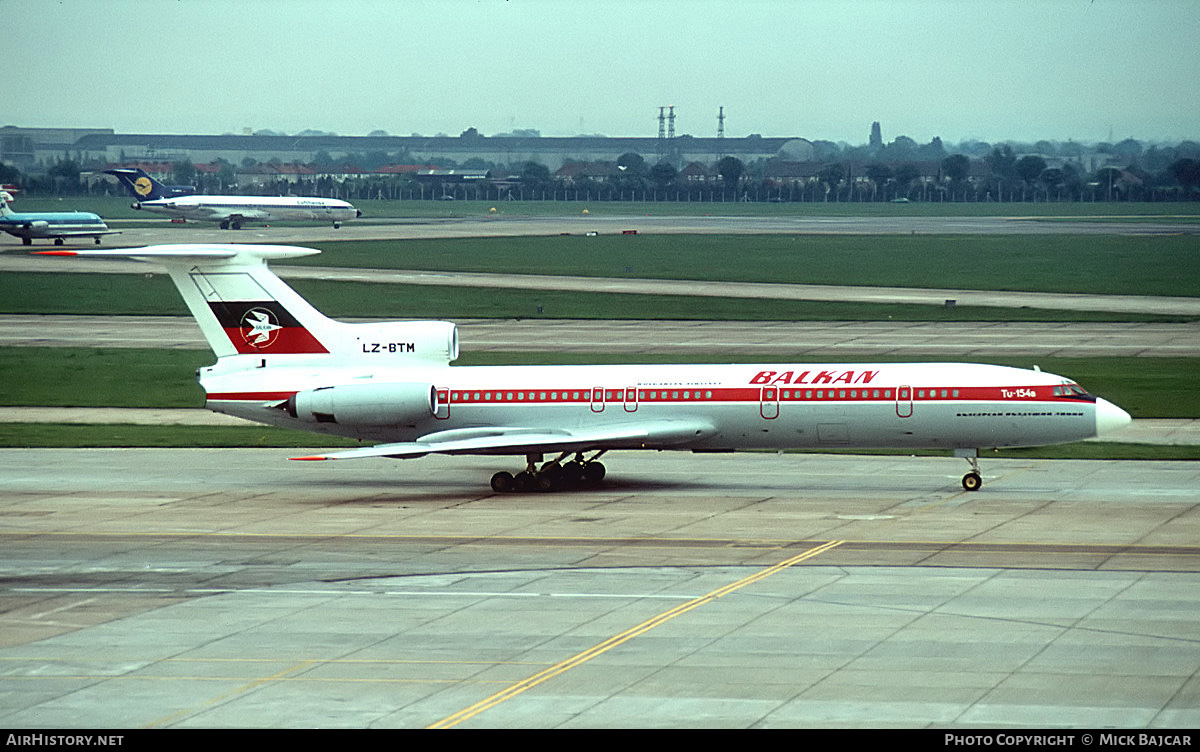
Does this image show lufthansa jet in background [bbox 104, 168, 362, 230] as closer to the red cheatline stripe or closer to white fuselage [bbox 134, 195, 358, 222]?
white fuselage [bbox 134, 195, 358, 222]

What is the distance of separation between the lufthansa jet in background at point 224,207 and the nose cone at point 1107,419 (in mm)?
131493

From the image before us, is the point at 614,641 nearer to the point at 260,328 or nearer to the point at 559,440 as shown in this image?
the point at 559,440

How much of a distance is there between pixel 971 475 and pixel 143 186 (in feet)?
464

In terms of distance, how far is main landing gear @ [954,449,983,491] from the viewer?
131ft

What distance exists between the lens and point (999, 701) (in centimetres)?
2098

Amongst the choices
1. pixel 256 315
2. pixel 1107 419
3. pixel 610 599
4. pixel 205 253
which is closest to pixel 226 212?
pixel 256 315

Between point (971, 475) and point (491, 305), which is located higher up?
point (491, 305)

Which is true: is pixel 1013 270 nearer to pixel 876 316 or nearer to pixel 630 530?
pixel 876 316

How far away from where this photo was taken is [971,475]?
40125 mm

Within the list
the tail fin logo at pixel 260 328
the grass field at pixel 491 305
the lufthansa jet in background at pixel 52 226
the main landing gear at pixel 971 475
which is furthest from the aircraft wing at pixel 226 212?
the main landing gear at pixel 971 475

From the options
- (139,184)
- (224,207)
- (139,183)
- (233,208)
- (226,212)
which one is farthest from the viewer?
(139,184)

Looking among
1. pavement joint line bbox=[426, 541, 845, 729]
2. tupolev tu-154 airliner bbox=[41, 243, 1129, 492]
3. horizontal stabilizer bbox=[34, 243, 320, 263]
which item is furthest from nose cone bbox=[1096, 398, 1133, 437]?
horizontal stabilizer bbox=[34, 243, 320, 263]

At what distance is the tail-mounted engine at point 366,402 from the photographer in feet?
134

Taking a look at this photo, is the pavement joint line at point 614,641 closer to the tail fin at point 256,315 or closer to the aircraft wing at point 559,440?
the aircraft wing at point 559,440
